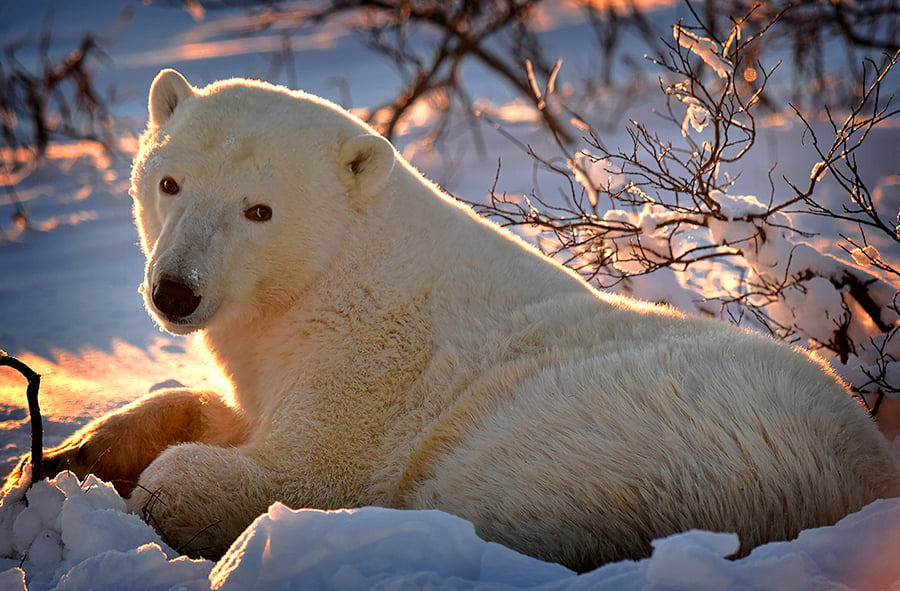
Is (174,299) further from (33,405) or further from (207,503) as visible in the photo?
(207,503)

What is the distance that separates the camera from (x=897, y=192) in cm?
513

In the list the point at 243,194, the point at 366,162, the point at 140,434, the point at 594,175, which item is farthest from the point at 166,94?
the point at 594,175

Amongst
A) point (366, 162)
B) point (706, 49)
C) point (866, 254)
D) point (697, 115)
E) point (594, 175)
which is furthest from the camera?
point (594, 175)

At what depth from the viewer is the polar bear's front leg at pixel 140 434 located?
2.71 m

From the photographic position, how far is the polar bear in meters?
1.90

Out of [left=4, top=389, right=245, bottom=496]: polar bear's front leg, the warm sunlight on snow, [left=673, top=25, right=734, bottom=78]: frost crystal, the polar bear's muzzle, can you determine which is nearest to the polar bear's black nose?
the polar bear's muzzle

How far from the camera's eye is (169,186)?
2.51m

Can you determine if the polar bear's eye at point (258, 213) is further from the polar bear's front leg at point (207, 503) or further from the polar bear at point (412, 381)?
the polar bear's front leg at point (207, 503)

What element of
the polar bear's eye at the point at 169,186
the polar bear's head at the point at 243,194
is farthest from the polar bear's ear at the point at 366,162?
the polar bear's eye at the point at 169,186

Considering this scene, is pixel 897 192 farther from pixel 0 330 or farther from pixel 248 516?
pixel 0 330

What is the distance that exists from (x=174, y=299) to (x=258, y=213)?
37 cm

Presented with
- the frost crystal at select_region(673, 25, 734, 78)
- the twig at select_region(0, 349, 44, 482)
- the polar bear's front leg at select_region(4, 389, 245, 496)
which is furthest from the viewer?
the frost crystal at select_region(673, 25, 734, 78)

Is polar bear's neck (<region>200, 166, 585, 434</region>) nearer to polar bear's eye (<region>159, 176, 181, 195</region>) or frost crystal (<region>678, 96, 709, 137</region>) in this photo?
polar bear's eye (<region>159, 176, 181, 195</region>)

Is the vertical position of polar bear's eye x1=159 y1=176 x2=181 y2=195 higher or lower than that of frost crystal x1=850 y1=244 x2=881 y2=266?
lower
